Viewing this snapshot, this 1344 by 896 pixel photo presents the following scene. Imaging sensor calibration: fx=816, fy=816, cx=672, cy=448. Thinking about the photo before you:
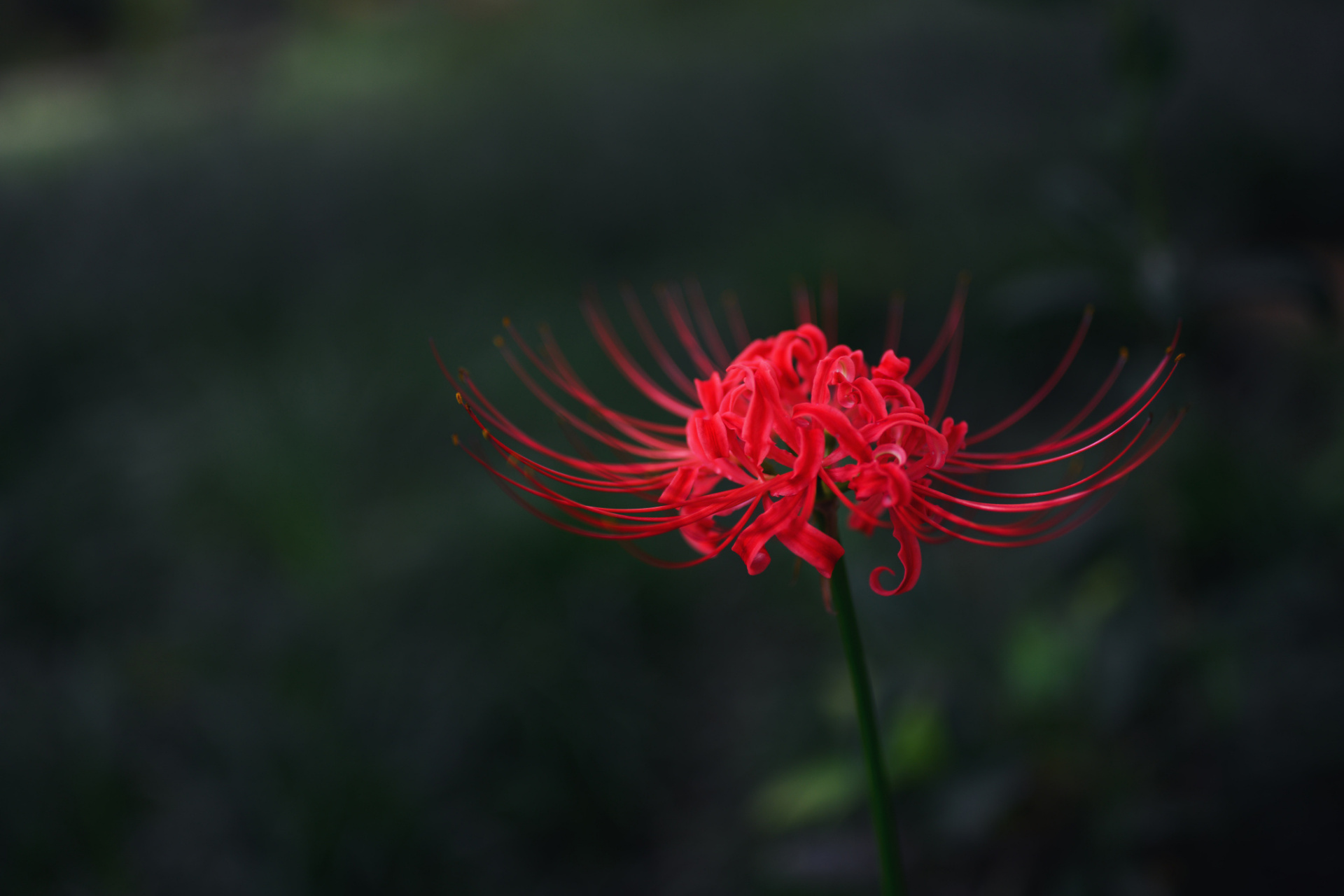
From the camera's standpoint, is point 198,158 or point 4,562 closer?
point 4,562

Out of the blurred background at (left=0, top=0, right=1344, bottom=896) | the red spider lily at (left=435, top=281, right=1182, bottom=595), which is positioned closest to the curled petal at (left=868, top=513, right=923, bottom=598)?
the red spider lily at (left=435, top=281, right=1182, bottom=595)

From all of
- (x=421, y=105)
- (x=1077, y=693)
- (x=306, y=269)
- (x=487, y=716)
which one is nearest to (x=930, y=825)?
(x=1077, y=693)

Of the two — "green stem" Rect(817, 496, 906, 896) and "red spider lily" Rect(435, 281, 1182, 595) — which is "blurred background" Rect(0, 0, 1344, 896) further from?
"red spider lily" Rect(435, 281, 1182, 595)

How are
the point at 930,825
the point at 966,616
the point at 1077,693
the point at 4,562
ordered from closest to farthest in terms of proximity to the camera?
the point at 930,825, the point at 1077,693, the point at 966,616, the point at 4,562

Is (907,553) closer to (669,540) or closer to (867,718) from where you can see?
(867,718)

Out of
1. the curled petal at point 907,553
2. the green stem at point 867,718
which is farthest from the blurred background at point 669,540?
the curled petal at point 907,553

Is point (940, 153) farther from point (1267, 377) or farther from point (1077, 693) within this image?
point (1077, 693)

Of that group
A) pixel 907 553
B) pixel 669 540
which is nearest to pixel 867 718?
pixel 907 553
